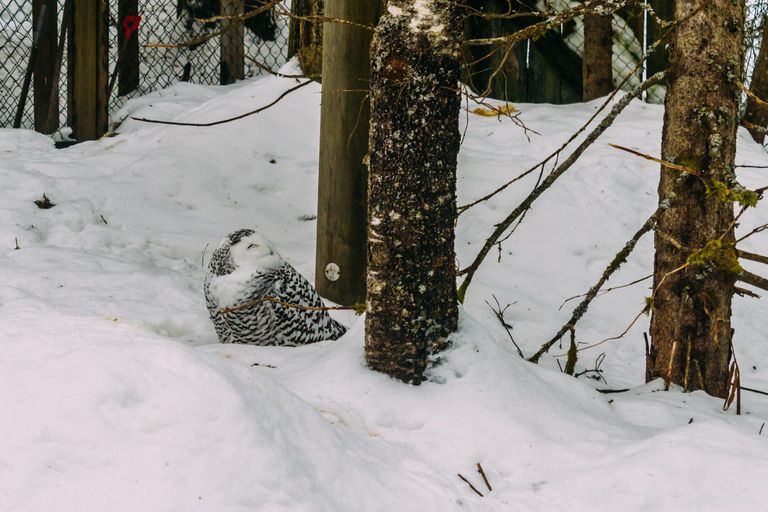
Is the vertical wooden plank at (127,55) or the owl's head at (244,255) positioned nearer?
the owl's head at (244,255)

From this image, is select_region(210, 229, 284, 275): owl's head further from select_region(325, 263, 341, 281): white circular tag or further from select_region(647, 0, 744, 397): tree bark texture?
select_region(647, 0, 744, 397): tree bark texture

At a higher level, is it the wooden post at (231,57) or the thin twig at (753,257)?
the wooden post at (231,57)

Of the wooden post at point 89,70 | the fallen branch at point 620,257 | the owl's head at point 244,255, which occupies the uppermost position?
the wooden post at point 89,70

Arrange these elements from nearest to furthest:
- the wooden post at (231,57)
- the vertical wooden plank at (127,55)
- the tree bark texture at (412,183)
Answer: the tree bark texture at (412,183) < the vertical wooden plank at (127,55) < the wooden post at (231,57)

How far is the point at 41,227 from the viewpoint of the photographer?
391cm

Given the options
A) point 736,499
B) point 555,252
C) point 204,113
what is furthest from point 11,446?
point 204,113

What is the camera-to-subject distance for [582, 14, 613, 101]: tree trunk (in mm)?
6375

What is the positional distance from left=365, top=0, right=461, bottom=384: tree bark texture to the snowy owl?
103 cm

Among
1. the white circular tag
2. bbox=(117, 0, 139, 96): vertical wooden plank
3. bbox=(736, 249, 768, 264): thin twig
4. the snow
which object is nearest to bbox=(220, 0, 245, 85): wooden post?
bbox=(117, 0, 139, 96): vertical wooden plank

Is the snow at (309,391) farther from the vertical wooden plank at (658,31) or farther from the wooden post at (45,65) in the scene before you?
the vertical wooden plank at (658,31)

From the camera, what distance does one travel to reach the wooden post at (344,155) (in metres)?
3.35

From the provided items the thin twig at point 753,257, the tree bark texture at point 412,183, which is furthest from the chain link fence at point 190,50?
the tree bark texture at point 412,183

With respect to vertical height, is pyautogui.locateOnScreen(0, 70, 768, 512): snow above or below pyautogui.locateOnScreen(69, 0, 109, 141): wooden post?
below

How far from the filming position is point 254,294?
2996mm
